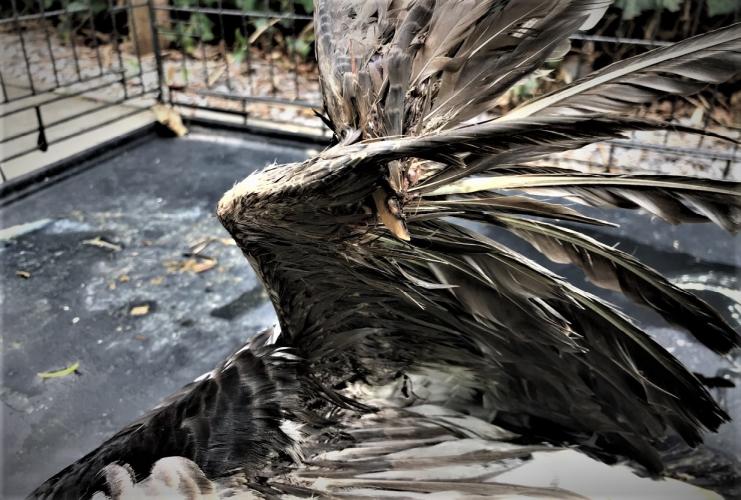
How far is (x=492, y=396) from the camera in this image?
1108mm

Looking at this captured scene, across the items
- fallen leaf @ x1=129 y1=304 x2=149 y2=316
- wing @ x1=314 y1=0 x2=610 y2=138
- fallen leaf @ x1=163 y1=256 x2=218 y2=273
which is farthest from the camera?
fallen leaf @ x1=163 y1=256 x2=218 y2=273

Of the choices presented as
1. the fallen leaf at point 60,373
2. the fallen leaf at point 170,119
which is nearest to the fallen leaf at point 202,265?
the fallen leaf at point 60,373

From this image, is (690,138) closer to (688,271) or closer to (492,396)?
(688,271)

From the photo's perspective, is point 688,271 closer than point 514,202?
No

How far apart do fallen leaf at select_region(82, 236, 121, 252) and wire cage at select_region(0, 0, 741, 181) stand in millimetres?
536

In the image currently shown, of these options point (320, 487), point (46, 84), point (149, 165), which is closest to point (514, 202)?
point (320, 487)

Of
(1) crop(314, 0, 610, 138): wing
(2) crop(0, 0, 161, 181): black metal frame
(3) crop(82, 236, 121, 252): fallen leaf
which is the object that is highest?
(1) crop(314, 0, 610, 138): wing

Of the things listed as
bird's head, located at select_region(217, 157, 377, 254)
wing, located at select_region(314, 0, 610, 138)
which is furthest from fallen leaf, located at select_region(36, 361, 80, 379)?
wing, located at select_region(314, 0, 610, 138)

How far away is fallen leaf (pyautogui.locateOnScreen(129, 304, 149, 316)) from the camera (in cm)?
161

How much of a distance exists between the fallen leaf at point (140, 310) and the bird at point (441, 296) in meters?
0.57

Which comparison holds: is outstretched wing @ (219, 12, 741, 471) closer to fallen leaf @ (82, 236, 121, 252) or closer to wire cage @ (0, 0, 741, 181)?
wire cage @ (0, 0, 741, 181)

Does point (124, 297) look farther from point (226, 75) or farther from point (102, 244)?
point (226, 75)

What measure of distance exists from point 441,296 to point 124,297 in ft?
3.33

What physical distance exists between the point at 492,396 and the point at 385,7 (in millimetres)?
661
